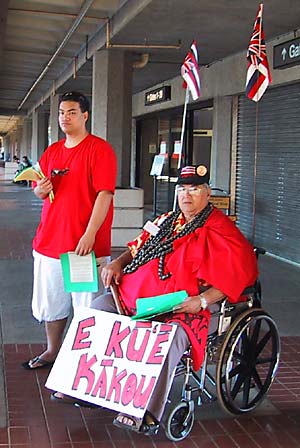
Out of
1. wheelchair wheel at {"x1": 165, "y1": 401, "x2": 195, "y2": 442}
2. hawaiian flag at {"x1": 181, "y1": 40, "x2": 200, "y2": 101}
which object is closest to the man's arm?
wheelchair wheel at {"x1": 165, "y1": 401, "x2": 195, "y2": 442}

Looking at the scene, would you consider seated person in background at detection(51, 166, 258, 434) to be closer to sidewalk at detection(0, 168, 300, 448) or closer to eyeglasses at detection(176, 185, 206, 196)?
eyeglasses at detection(176, 185, 206, 196)

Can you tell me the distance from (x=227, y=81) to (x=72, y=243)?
23.1 ft

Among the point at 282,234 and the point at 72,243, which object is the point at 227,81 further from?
the point at 72,243

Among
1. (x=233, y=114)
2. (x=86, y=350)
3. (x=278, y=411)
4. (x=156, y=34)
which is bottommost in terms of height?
(x=278, y=411)

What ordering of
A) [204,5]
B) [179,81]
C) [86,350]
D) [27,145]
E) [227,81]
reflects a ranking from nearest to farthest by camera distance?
[86,350]
[204,5]
[227,81]
[179,81]
[27,145]

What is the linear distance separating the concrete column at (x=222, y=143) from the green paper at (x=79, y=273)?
7.01m

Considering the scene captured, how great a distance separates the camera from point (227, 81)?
35.0 ft

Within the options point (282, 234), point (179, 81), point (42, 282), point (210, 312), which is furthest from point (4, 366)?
point (179, 81)

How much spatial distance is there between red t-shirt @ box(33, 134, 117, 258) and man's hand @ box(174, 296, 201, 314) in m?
1.00

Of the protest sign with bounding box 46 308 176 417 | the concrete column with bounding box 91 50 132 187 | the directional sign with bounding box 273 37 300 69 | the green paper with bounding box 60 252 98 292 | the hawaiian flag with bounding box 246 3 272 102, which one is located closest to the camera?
the protest sign with bounding box 46 308 176 417

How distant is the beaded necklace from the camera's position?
3760 mm

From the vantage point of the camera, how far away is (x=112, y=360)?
3.51 m

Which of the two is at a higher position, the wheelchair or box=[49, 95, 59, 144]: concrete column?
box=[49, 95, 59, 144]: concrete column

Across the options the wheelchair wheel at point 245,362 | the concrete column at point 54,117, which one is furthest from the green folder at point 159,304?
the concrete column at point 54,117
